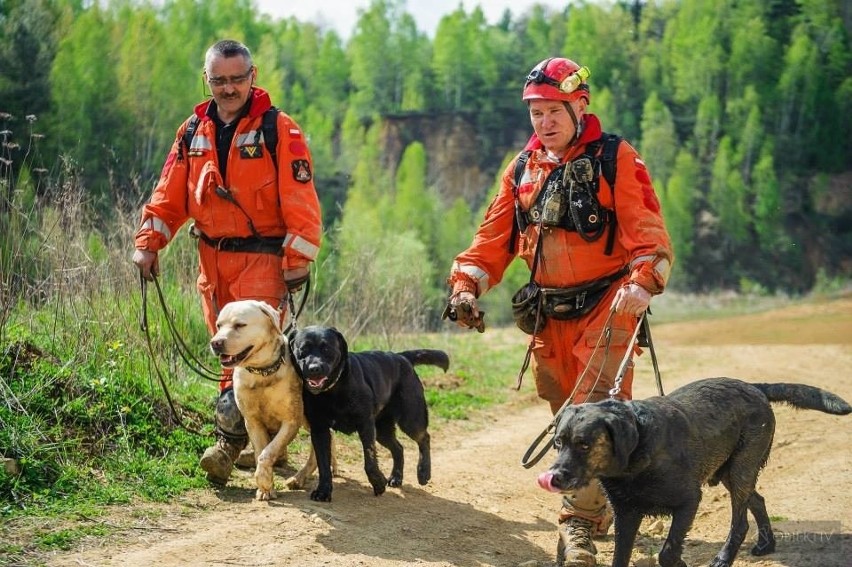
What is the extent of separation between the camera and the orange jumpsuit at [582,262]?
5699 millimetres

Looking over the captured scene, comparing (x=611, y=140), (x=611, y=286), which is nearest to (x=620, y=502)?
(x=611, y=286)

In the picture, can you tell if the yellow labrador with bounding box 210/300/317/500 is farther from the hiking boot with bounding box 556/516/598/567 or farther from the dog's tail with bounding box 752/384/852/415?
the dog's tail with bounding box 752/384/852/415

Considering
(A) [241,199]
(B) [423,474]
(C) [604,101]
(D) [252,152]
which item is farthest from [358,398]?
(C) [604,101]

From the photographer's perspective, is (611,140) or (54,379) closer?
(611,140)

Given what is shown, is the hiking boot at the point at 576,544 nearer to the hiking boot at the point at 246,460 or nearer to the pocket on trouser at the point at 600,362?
the pocket on trouser at the point at 600,362

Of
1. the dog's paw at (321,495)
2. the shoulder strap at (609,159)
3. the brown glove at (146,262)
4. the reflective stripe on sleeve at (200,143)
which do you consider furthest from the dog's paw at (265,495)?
the shoulder strap at (609,159)

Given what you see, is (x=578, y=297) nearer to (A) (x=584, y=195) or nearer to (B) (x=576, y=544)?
(A) (x=584, y=195)

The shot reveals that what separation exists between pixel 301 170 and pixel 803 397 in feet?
10.6

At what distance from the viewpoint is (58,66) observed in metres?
24.9

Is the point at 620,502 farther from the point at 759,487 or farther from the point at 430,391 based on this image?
the point at 430,391

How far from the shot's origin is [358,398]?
21.0 feet

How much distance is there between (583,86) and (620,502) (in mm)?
2373

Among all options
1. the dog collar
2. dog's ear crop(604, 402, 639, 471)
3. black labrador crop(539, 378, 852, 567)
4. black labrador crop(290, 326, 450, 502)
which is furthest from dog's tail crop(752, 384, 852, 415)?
the dog collar

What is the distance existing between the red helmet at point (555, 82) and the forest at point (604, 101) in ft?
88.0
